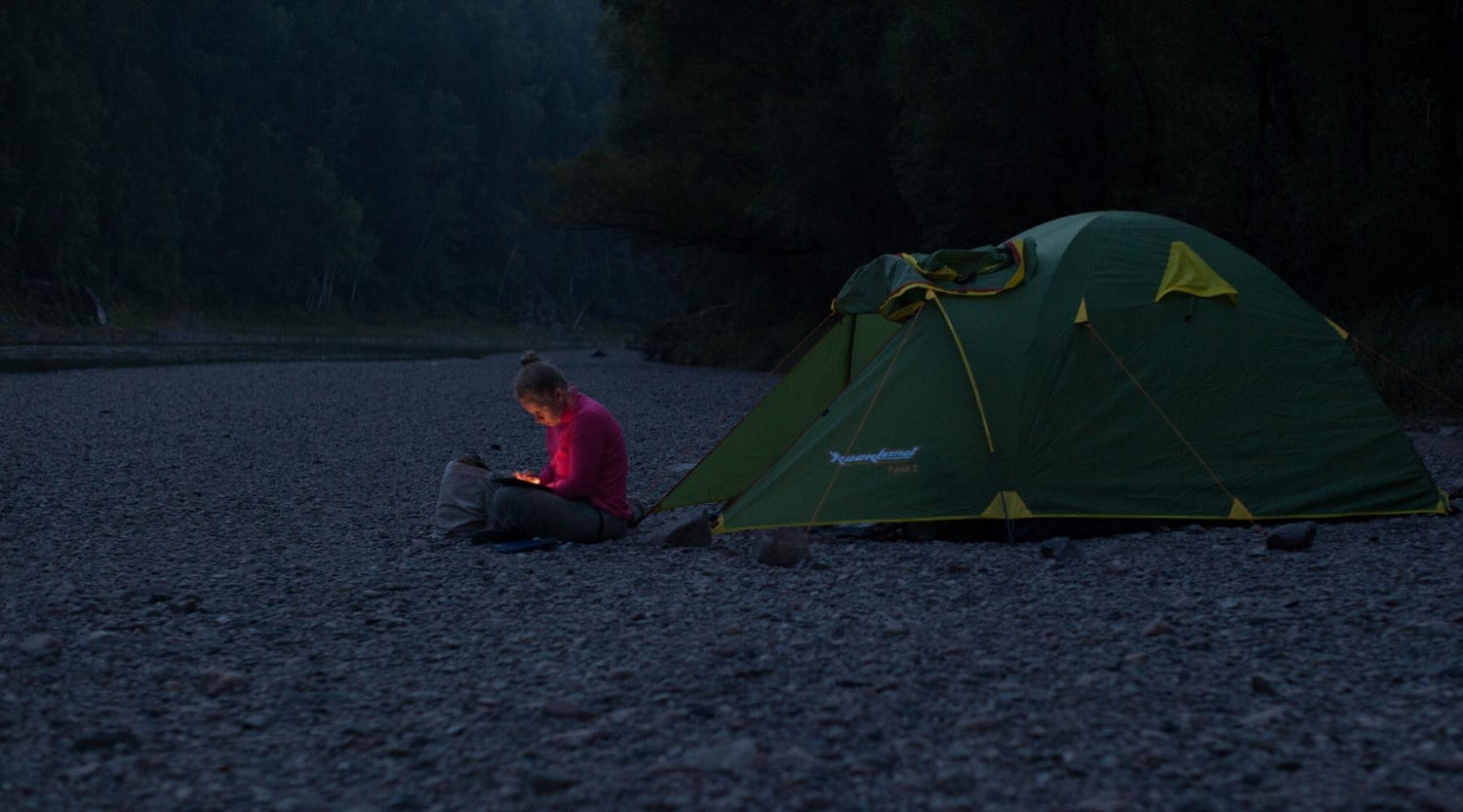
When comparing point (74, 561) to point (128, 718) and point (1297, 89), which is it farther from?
point (1297, 89)

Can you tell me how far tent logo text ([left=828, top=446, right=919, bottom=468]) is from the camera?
26.3 ft

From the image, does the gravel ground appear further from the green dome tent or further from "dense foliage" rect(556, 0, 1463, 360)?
"dense foliage" rect(556, 0, 1463, 360)

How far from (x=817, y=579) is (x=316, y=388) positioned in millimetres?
21099

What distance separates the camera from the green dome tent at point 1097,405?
7957 millimetres

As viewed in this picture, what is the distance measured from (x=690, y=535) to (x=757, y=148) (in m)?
25.8

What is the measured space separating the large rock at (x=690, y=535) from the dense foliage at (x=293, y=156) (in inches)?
1184

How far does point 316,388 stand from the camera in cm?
2602

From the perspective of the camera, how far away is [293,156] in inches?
3071

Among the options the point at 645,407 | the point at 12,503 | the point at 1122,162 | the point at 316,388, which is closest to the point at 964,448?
the point at 12,503

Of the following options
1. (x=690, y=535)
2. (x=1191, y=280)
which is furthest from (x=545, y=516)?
(x=1191, y=280)

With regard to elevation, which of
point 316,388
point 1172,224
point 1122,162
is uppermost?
point 1122,162

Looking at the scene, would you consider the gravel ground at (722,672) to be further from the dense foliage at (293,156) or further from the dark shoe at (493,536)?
the dense foliage at (293,156)

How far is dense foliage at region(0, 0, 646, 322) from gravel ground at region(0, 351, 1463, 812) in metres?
30.9

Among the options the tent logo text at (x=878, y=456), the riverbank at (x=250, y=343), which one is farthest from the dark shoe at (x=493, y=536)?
the riverbank at (x=250, y=343)
